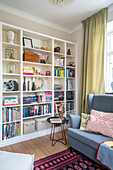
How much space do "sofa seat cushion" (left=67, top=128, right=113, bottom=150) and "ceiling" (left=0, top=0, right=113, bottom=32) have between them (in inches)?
99.1

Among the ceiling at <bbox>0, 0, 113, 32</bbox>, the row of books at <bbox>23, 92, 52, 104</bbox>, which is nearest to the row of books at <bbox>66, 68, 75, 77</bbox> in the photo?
the row of books at <bbox>23, 92, 52, 104</bbox>

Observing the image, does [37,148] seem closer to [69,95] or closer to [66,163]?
[66,163]

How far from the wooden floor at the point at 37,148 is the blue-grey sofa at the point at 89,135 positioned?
34 centimetres

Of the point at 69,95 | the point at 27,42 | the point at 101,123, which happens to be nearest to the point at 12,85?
the point at 27,42

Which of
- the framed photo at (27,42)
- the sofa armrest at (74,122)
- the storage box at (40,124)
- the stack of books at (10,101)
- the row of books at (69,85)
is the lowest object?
the storage box at (40,124)

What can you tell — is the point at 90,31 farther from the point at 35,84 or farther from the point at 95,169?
the point at 95,169

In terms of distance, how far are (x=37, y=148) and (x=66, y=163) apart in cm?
68

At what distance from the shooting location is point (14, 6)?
2477 millimetres

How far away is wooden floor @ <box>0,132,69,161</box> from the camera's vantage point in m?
2.03

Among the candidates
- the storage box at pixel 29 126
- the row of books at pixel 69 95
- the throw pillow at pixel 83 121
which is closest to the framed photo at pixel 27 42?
the row of books at pixel 69 95

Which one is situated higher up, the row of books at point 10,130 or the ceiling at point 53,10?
the ceiling at point 53,10

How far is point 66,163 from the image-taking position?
5.68ft

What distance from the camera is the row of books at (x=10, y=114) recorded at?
226 centimetres

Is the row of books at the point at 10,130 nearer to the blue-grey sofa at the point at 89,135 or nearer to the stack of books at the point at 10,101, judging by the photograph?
the stack of books at the point at 10,101
